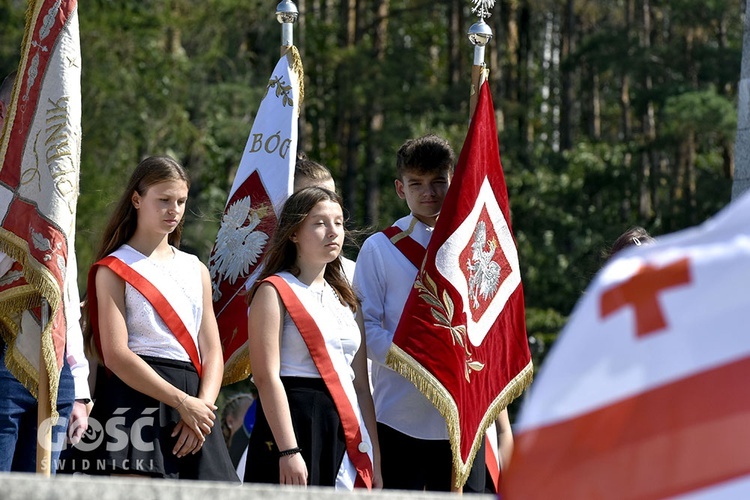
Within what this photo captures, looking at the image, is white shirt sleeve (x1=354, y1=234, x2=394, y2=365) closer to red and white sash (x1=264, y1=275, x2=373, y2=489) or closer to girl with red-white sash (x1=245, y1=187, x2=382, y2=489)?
girl with red-white sash (x1=245, y1=187, x2=382, y2=489)

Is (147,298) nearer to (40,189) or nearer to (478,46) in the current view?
(40,189)

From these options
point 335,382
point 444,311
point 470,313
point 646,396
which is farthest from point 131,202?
point 646,396

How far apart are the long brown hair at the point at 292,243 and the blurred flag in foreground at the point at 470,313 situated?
301 mm

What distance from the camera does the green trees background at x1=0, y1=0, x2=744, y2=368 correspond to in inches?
753

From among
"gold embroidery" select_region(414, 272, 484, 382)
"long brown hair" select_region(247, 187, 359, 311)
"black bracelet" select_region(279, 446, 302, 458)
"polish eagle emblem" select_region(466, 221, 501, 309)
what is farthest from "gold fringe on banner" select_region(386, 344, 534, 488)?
"black bracelet" select_region(279, 446, 302, 458)

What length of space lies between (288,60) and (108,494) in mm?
3812

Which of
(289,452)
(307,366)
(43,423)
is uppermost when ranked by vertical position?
(307,366)

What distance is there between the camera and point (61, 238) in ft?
13.4

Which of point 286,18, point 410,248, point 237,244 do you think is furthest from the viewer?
point 286,18

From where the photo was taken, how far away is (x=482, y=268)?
186 inches

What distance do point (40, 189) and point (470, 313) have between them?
160cm

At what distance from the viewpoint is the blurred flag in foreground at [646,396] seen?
1530mm

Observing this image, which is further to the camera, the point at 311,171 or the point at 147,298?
the point at 311,171

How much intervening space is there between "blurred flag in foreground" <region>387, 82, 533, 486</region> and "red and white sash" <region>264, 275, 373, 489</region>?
1.22ft
